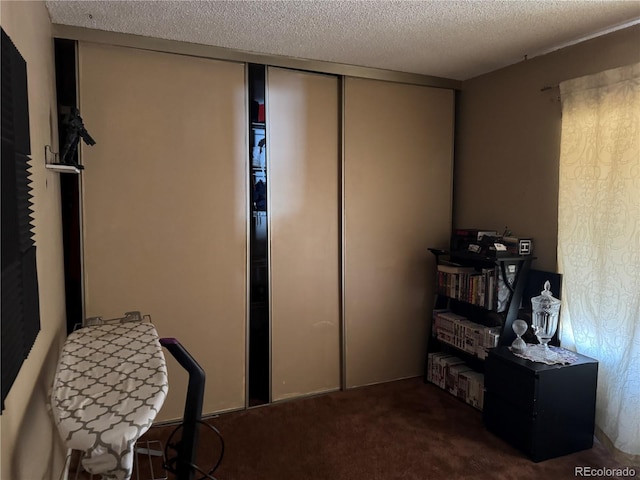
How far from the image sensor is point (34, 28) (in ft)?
6.26

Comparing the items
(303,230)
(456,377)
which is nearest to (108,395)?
(303,230)

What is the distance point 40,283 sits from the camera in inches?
71.8

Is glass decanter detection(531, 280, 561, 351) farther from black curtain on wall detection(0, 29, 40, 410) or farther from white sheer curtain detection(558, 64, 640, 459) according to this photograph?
black curtain on wall detection(0, 29, 40, 410)

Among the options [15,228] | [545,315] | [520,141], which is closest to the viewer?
[15,228]

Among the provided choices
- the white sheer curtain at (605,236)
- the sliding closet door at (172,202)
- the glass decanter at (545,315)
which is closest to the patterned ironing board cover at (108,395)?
the sliding closet door at (172,202)

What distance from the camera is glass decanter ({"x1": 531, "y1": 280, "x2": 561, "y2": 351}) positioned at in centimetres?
271

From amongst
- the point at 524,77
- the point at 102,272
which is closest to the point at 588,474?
the point at 524,77

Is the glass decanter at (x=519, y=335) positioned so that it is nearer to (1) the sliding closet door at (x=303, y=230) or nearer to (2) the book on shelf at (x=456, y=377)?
(2) the book on shelf at (x=456, y=377)

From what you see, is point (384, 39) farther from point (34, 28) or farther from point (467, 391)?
point (467, 391)

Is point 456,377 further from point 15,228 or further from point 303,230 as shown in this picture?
point 15,228

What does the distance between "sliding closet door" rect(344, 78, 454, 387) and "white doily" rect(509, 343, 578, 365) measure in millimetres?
1006

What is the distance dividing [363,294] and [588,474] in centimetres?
172

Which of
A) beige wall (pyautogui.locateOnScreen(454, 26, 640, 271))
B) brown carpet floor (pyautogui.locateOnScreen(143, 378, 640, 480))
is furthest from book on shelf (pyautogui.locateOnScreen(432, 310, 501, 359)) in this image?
beige wall (pyautogui.locateOnScreen(454, 26, 640, 271))

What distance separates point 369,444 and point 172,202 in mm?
1890
